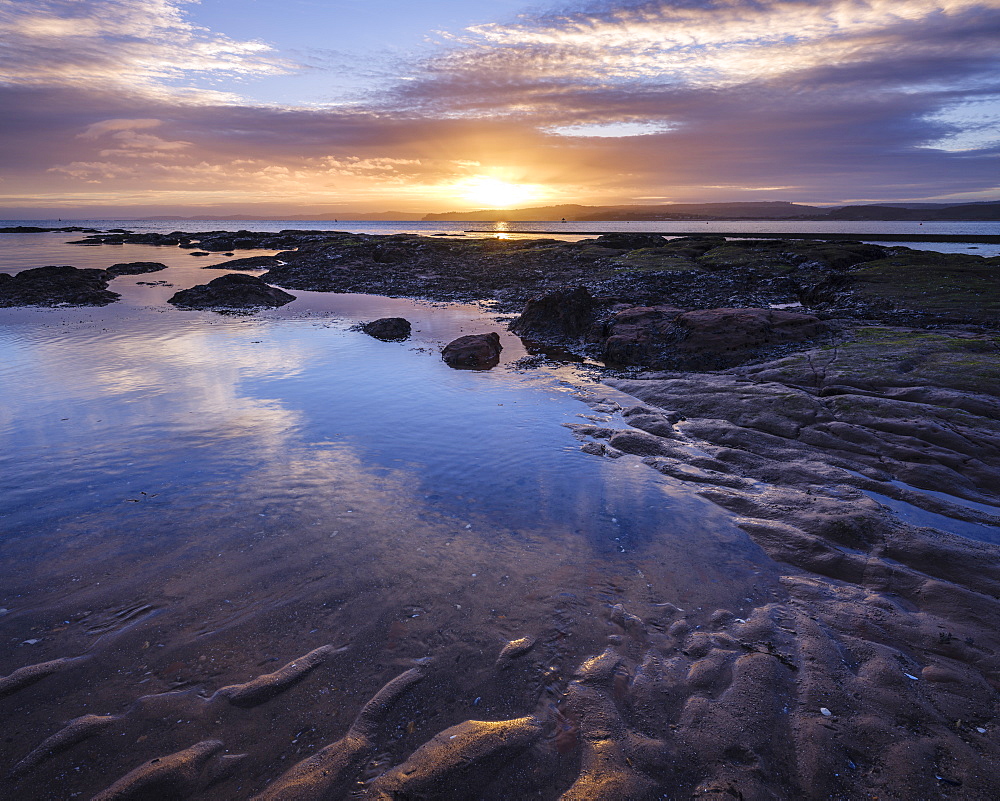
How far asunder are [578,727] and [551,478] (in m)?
5.10

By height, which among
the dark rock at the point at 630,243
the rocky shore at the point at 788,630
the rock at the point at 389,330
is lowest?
the rocky shore at the point at 788,630

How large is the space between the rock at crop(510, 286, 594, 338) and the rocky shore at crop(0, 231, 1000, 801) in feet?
18.4

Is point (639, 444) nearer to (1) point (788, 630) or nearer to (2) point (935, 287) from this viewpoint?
(1) point (788, 630)

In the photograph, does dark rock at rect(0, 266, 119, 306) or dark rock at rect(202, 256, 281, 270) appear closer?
dark rock at rect(0, 266, 119, 306)

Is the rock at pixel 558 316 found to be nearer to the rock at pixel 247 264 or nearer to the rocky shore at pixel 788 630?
the rocky shore at pixel 788 630

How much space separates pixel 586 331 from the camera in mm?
22375

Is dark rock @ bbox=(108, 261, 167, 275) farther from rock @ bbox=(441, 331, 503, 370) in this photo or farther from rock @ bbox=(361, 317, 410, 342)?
rock @ bbox=(441, 331, 503, 370)

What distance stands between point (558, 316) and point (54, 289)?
32461 mm

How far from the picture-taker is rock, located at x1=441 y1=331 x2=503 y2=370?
Result: 17172 millimetres

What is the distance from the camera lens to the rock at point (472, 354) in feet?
56.3

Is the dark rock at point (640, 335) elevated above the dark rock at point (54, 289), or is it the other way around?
the dark rock at point (54, 289)

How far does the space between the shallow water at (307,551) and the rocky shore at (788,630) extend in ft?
0.87

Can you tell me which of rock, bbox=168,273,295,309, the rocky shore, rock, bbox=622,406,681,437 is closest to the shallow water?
the rocky shore

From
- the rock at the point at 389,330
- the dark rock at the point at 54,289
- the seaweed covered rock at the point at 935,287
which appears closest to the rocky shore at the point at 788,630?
the seaweed covered rock at the point at 935,287
